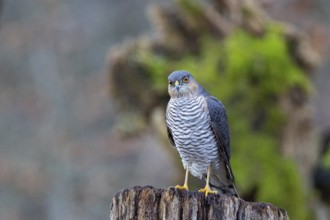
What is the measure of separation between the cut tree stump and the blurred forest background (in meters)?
3.35

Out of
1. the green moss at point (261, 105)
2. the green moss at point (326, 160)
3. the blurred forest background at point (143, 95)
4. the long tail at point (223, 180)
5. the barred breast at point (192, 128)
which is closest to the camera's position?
the barred breast at point (192, 128)

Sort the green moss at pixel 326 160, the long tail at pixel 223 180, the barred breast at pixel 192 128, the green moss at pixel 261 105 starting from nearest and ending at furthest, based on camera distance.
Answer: the barred breast at pixel 192 128
the long tail at pixel 223 180
the green moss at pixel 261 105
the green moss at pixel 326 160

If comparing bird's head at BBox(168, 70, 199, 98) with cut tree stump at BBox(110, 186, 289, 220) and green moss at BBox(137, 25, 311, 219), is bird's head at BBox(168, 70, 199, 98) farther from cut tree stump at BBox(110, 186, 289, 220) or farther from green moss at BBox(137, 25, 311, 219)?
green moss at BBox(137, 25, 311, 219)

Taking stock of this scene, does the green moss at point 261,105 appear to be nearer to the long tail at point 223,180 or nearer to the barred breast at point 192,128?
the long tail at point 223,180

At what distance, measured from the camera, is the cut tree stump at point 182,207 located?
210 inches

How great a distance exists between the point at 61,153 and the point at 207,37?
32.0ft

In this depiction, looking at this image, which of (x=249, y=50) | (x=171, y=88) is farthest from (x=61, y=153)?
(x=171, y=88)

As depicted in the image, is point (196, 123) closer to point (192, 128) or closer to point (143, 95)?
point (192, 128)

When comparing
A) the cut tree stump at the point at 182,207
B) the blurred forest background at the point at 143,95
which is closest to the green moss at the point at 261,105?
the blurred forest background at the point at 143,95

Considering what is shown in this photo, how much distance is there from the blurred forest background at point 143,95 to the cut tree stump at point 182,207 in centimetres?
335

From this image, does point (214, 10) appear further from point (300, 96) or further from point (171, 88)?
point (171, 88)

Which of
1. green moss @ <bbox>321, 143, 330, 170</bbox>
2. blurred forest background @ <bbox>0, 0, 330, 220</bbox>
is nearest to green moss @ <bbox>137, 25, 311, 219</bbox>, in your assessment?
blurred forest background @ <bbox>0, 0, 330, 220</bbox>

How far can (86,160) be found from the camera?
21000 millimetres

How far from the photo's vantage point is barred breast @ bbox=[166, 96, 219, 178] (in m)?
6.79
